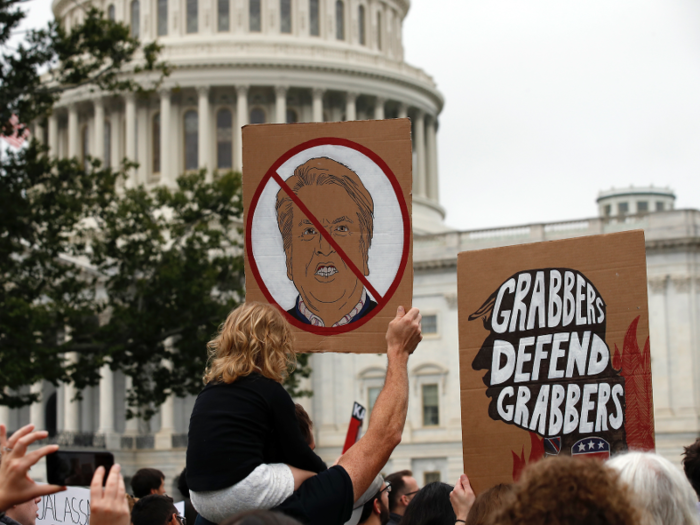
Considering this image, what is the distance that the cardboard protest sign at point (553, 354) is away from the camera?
6125mm

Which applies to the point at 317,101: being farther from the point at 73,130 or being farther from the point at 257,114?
the point at 73,130

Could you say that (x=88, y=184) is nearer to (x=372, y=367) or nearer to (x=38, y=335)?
(x=38, y=335)

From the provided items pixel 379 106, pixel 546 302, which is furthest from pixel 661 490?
pixel 379 106

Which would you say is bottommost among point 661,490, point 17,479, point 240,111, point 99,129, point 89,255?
point 661,490

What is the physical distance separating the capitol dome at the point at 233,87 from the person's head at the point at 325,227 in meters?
66.1

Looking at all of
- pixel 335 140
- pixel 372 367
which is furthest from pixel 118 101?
pixel 335 140

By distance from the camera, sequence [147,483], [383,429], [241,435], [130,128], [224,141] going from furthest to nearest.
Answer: [224,141]
[130,128]
[147,483]
[383,429]
[241,435]

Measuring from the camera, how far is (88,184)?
97.2 feet

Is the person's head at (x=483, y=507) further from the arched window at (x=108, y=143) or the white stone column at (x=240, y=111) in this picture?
the arched window at (x=108, y=143)

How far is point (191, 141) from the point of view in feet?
247

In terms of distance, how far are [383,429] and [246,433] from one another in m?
0.61

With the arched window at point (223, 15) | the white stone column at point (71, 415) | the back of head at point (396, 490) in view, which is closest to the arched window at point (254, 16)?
the arched window at point (223, 15)

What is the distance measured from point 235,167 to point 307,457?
68.4 metres

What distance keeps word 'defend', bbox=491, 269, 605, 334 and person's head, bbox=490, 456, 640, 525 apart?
3.01m
